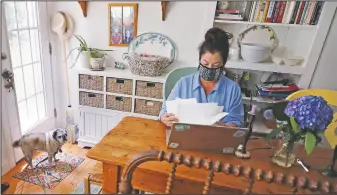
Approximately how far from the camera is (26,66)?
471 mm

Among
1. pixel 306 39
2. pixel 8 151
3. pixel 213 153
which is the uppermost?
pixel 306 39

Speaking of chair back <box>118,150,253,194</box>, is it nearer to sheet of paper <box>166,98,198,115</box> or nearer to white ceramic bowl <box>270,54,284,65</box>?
sheet of paper <box>166,98,198,115</box>

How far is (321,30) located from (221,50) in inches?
41.5

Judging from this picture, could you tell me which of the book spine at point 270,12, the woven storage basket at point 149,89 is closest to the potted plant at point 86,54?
the woven storage basket at point 149,89

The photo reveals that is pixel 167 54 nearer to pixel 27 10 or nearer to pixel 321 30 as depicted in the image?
pixel 321 30

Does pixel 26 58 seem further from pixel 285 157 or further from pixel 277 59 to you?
pixel 277 59

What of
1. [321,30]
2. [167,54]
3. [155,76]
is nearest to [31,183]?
[155,76]

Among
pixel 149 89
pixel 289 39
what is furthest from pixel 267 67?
pixel 149 89

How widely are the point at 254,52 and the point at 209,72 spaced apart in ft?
2.61

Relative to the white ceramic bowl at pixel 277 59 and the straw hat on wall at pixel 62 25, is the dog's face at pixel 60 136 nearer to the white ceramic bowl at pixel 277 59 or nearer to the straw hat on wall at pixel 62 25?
the straw hat on wall at pixel 62 25

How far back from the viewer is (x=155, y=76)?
5.54 feet

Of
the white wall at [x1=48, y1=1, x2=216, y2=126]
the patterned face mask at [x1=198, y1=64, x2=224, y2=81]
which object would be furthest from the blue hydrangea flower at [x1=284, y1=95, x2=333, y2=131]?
the white wall at [x1=48, y1=1, x2=216, y2=126]

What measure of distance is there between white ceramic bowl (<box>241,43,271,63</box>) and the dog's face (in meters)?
1.56

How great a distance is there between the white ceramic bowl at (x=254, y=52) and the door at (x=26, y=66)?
60.4 inches
